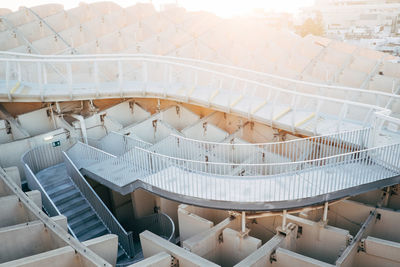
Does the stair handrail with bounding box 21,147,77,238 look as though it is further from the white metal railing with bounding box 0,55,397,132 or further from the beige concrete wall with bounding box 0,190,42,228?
the white metal railing with bounding box 0,55,397,132

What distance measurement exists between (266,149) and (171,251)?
4254mm

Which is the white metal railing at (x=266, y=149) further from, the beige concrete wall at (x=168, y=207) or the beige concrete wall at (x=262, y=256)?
the beige concrete wall at (x=168, y=207)

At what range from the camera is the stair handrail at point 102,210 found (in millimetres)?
8797

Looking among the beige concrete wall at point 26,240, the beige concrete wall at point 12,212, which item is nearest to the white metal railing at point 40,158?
the beige concrete wall at point 12,212

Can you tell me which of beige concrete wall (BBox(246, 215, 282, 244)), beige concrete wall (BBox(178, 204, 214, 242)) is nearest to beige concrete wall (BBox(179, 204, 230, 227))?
beige concrete wall (BBox(178, 204, 214, 242))

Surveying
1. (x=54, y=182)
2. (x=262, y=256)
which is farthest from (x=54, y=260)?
(x=54, y=182)

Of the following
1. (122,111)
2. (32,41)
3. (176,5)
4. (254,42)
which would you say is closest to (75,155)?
(122,111)

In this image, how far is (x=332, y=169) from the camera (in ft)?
26.2

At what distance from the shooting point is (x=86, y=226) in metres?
9.24

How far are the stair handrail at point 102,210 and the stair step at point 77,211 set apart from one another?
7.3 inches

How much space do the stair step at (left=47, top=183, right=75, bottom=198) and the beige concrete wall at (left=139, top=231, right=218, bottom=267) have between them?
3.56 meters

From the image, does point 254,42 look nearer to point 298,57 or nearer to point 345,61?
point 298,57

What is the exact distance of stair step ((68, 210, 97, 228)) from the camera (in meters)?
9.13

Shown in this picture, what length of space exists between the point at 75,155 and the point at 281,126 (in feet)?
23.8
